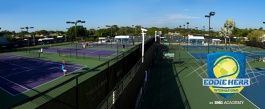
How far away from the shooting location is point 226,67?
12.1m

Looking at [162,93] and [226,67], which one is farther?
[162,93]

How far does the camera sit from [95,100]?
8.89 meters

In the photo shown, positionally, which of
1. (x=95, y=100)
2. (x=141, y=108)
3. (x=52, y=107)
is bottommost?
(x=141, y=108)

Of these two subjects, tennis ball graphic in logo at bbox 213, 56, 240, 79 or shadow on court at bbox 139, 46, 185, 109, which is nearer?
tennis ball graphic in logo at bbox 213, 56, 240, 79

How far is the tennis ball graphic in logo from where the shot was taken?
1197cm

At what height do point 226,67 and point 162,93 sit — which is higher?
point 226,67

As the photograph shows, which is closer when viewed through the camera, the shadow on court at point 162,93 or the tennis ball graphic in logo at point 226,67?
the tennis ball graphic in logo at point 226,67

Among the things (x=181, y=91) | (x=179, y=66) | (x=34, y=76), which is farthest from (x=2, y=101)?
(x=179, y=66)

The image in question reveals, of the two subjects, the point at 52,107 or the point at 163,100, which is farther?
the point at 163,100

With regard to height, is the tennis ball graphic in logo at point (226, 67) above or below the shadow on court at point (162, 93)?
above

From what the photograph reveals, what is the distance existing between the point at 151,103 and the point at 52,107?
11.0m

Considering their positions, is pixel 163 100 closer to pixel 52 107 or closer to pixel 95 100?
pixel 95 100

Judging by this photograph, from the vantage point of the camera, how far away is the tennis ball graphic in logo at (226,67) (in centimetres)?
1197

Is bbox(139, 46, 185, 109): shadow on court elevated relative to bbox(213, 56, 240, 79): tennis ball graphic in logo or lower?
lower
